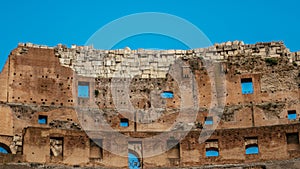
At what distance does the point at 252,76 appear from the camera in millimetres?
51625

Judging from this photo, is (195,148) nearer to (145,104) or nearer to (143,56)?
(145,104)

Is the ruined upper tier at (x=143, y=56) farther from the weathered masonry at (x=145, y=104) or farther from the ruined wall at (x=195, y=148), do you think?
the ruined wall at (x=195, y=148)

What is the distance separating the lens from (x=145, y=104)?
168ft

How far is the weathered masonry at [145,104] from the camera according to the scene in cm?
4588

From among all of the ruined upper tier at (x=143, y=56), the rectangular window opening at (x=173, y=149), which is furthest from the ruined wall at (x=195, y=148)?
the ruined upper tier at (x=143, y=56)

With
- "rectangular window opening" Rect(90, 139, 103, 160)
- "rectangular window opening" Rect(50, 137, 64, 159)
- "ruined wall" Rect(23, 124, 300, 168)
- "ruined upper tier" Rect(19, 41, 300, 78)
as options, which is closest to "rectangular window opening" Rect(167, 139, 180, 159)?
"ruined wall" Rect(23, 124, 300, 168)

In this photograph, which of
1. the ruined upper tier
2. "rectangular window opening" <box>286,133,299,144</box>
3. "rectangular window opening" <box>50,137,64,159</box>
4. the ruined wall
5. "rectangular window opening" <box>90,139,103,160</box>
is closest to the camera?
the ruined wall

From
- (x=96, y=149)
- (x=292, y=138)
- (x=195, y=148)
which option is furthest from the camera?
(x=195, y=148)

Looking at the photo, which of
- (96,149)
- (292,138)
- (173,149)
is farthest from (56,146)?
(292,138)

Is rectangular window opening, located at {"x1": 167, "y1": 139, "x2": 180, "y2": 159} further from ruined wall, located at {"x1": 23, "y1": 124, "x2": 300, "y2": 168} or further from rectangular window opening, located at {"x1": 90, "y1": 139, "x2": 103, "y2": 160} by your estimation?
rectangular window opening, located at {"x1": 90, "y1": 139, "x2": 103, "y2": 160}

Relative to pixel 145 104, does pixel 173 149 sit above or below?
below

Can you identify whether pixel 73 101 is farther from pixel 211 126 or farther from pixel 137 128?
pixel 211 126

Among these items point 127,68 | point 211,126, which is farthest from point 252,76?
point 127,68

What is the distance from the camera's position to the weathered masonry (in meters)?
45.9
